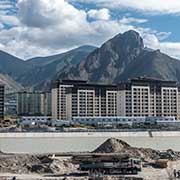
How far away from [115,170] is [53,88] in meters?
67.0

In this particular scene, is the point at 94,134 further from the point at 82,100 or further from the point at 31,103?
the point at 31,103

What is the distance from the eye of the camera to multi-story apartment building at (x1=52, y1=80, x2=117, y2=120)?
83938mm

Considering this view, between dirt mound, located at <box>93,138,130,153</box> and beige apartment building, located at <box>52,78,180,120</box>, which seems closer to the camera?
dirt mound, located at <box>93,138,130,153</box>

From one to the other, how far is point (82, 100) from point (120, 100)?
706cm

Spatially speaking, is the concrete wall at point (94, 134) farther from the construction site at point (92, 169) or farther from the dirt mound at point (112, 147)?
the construction site at point (92, 169)

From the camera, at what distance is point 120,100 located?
274 ft

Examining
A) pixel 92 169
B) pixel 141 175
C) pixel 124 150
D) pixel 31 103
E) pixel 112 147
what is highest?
pixel 31 103

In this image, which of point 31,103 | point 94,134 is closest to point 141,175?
point 94,134

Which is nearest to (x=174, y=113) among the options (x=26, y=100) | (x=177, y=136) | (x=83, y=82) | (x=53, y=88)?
(x=83, y=82)

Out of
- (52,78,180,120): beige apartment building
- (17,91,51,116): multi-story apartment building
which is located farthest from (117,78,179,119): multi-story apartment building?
(17,91,51,116): multi-story apartment building

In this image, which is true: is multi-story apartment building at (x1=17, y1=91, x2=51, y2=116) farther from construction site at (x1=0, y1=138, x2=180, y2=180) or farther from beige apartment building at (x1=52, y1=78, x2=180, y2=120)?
construction site at (x1=0, y1=138, x2=180, y2=180)

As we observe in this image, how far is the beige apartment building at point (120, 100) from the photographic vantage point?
8288 cm

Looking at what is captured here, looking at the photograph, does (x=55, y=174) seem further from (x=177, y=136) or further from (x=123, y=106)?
(x=123, y=106)

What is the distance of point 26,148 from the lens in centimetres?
4522
